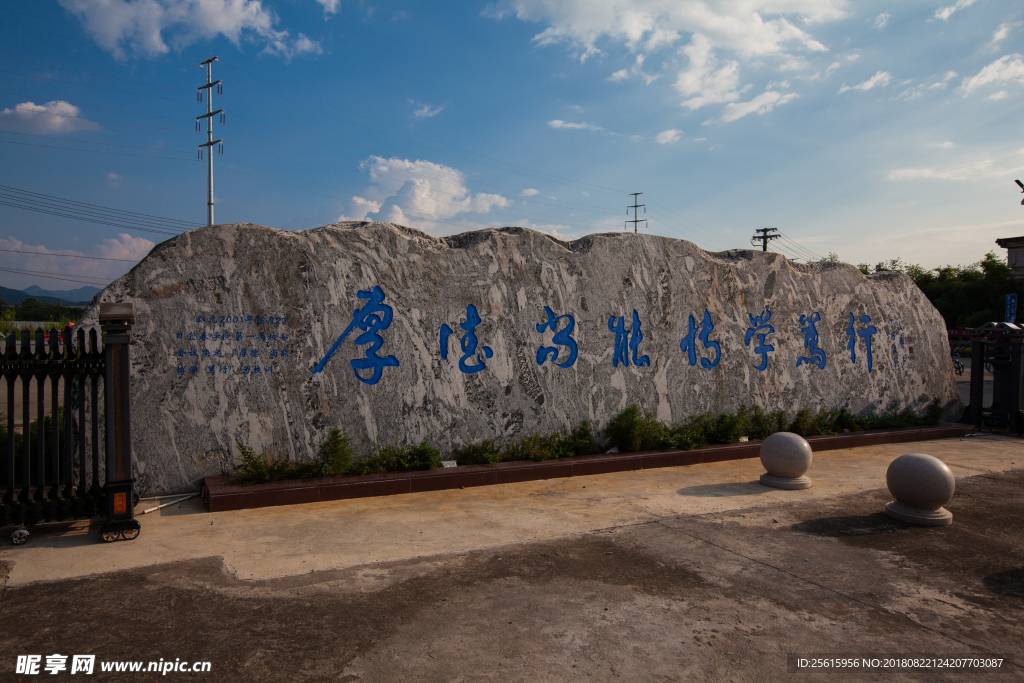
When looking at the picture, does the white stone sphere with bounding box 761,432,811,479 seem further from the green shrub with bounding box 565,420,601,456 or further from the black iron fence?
the black iron fence

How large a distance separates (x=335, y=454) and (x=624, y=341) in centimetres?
480

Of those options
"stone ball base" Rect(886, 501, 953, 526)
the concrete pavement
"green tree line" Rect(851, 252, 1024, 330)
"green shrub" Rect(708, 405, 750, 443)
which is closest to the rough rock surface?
"green shrub" Rect(708, 405, 750, 443)

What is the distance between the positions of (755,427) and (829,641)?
7.48 metres

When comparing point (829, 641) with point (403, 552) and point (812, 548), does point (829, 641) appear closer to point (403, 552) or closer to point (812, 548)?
point (812, 548)

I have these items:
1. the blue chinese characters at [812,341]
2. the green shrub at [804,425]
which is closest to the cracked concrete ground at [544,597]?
the green shrub at [804,425]

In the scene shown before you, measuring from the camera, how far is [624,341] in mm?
9820

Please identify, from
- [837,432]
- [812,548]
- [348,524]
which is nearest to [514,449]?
[348,524]

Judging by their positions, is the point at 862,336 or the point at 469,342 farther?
the point at 862,336

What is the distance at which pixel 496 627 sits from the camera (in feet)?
12.8

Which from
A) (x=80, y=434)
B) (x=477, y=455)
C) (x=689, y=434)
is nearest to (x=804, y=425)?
(x=689, y=434)

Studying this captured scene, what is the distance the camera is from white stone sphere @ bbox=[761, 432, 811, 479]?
7.58 m

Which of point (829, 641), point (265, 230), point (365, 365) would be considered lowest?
point (829, 641)

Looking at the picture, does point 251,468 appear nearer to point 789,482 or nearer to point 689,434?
point 789,482

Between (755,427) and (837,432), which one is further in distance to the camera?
(837,432)
